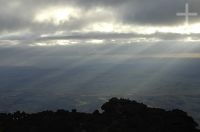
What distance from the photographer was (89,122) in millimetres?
43000

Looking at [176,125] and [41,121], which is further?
[41,121]

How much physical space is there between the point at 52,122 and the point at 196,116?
13946 cm

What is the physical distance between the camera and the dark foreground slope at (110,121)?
40.2 meters

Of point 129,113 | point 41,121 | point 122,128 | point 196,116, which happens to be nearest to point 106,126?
point 122,128

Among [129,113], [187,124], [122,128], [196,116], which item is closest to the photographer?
[122,128]

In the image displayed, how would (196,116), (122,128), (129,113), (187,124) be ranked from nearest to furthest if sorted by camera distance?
(122,128) → (187,124) → (129,113) → (196,116)

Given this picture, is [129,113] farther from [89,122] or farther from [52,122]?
[52,122]

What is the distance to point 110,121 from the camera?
42812 mm

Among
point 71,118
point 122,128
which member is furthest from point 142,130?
point 71,118

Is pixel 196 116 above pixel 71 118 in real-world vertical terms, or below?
below

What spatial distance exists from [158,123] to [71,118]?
1071 centimetres

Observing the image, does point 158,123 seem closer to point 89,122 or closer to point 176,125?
point 176,125

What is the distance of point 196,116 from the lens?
172625mm

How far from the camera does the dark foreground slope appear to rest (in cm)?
4016
